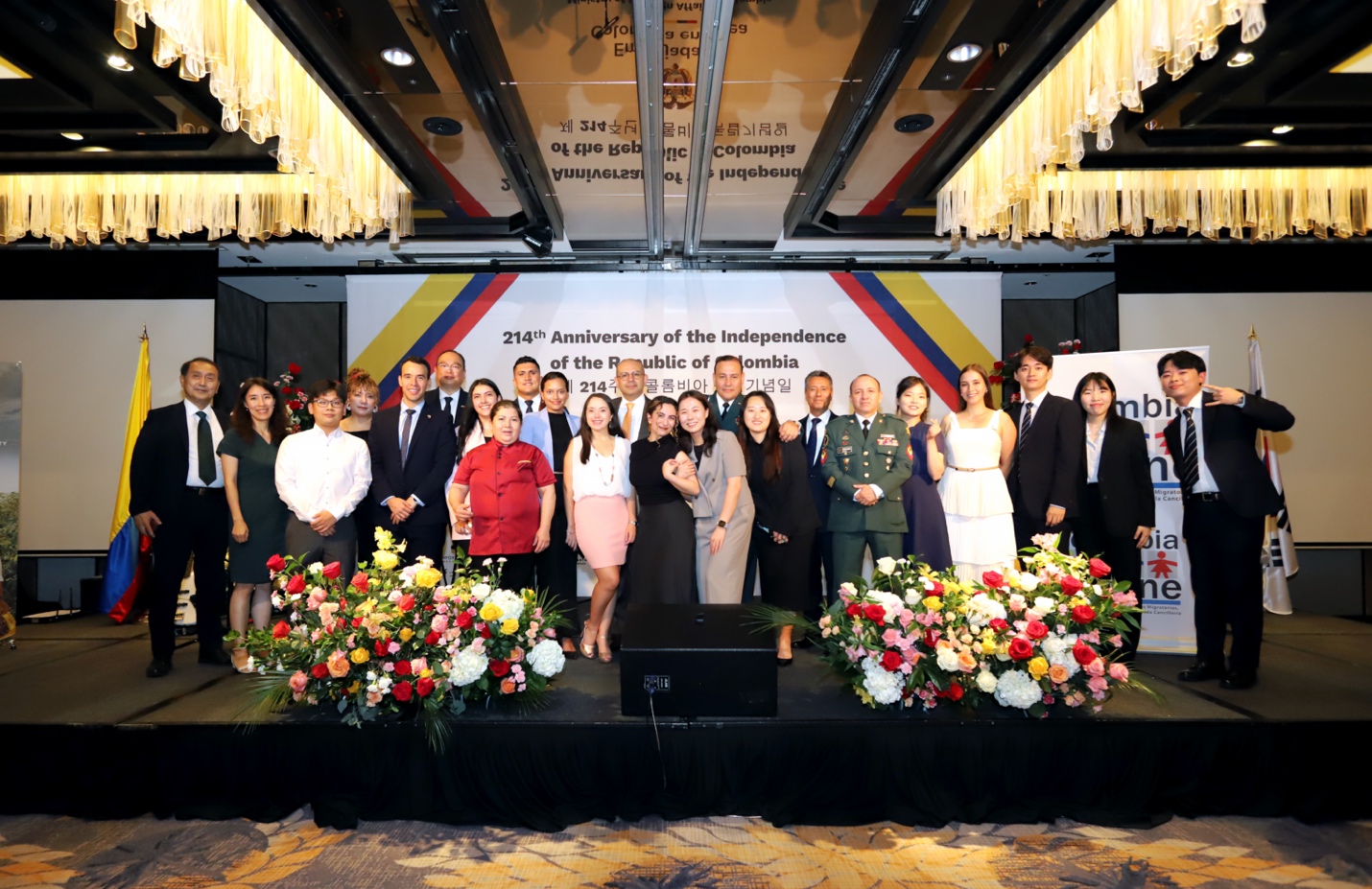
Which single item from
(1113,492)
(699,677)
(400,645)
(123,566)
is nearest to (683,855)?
(699,677)

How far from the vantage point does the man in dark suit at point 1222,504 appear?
376cm

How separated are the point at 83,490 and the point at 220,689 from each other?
13.9 ft

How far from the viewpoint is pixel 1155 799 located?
304 centimetres

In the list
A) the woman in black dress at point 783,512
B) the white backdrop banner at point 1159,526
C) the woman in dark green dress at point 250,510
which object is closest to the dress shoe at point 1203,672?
the white backdrop banner at point 1159,526

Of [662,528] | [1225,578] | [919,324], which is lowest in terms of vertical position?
[1225,578]

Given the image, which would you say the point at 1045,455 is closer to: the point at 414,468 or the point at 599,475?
the point at 599,475

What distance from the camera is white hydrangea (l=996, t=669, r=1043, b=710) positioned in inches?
117

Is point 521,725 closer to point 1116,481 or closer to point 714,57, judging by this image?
point 714,57

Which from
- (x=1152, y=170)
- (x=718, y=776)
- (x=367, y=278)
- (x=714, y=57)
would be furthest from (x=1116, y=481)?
(x=367, y=278)

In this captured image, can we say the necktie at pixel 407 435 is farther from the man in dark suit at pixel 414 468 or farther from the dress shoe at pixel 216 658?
the dress shoe at pixel 216 658

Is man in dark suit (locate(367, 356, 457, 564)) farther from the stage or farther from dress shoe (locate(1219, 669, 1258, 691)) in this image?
dress shoe (locate(1219, 669, 1258, 691))

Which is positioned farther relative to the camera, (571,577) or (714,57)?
(571,577)

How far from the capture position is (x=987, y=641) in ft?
9.73

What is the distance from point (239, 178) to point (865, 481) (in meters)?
4.47
